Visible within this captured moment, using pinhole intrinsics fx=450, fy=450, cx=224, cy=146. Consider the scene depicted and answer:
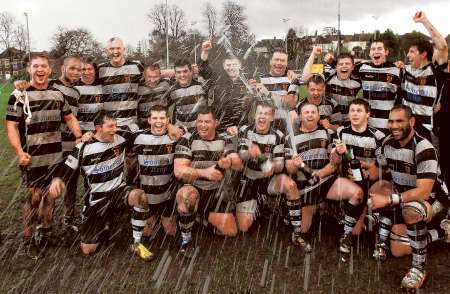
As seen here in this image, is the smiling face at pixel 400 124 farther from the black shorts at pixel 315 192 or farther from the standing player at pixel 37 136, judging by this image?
the standing player at pixel 37 136

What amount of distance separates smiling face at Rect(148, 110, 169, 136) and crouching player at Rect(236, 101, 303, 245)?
90 centimetres

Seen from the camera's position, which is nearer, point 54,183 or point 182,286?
point 182,286

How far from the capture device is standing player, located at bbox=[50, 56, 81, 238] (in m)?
5.28

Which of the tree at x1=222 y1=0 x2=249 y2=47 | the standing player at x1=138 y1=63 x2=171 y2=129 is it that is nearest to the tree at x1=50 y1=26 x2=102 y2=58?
the tree at x1=222 y1=0 x2=249 y2=47

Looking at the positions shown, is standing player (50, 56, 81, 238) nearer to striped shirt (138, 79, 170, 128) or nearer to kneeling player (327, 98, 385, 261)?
striped shirt (138, 79, 170, 128)

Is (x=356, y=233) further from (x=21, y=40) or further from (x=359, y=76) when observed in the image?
(x=21, y=40)

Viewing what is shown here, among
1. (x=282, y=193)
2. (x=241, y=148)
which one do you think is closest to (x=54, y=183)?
(x=241, y=148)

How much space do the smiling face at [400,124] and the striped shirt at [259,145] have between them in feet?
4.07

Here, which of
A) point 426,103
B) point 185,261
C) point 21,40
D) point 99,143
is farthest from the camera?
point 21,40

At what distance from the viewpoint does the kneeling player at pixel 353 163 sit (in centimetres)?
455

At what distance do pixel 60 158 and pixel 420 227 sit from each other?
3.73m

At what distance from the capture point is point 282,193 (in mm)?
5012

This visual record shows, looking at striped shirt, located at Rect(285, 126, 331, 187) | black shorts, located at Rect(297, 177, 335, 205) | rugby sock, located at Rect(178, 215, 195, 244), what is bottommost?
rugby sock, located at Rect(178, 215, 195, 244)

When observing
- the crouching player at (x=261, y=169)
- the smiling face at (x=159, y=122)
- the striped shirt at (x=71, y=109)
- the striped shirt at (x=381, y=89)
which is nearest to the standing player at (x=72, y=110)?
the striped shirt at (x=71, y=109)
